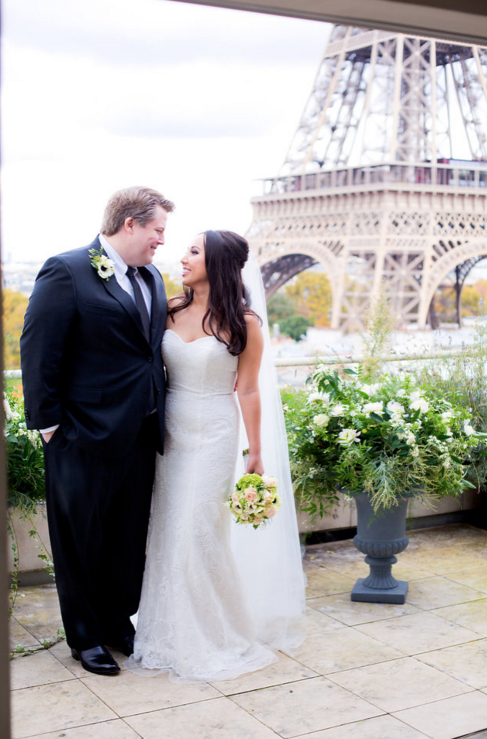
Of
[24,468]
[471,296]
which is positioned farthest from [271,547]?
[471,296]

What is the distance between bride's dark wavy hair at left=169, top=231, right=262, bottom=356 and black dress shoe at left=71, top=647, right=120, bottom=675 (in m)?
1.27

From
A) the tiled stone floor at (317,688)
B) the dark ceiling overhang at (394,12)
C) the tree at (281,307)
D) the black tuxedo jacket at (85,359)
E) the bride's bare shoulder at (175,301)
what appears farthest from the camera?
the tree at (281,307)

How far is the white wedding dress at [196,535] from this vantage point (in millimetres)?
3047

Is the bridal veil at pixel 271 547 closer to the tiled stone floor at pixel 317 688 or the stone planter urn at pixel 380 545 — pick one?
the tiled stone floor at pixel 317 688

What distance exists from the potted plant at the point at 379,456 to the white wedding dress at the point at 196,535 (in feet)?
2.52

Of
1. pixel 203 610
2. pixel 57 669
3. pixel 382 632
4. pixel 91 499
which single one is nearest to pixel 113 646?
pixel 57 669

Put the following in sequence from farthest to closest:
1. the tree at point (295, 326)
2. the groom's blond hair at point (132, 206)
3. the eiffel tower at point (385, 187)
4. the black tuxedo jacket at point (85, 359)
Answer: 1. the tree at point (295, 326)
2. the eiffel tower at point (385, 187)
3. the groom's blond hair at point (132, 206)
4. the black tuxedo jacket at point (85, 359)

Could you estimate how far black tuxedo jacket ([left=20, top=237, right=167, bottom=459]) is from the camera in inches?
112

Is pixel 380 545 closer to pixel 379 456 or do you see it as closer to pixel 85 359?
pixel 379 456

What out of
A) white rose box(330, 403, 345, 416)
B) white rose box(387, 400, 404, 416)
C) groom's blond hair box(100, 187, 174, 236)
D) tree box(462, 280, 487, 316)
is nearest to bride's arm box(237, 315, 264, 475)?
groom's blond hair box(100, 187, 174, 236)

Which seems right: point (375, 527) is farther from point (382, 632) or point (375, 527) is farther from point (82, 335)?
point (82, 335)

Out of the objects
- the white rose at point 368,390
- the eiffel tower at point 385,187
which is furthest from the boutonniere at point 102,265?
the eiffel tower at point 385,187

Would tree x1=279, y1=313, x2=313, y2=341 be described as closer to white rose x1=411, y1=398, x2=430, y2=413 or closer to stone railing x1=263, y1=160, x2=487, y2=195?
stone railing x1=263, y1=160, x2=487, y2=195

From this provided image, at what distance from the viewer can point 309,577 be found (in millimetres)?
4184
